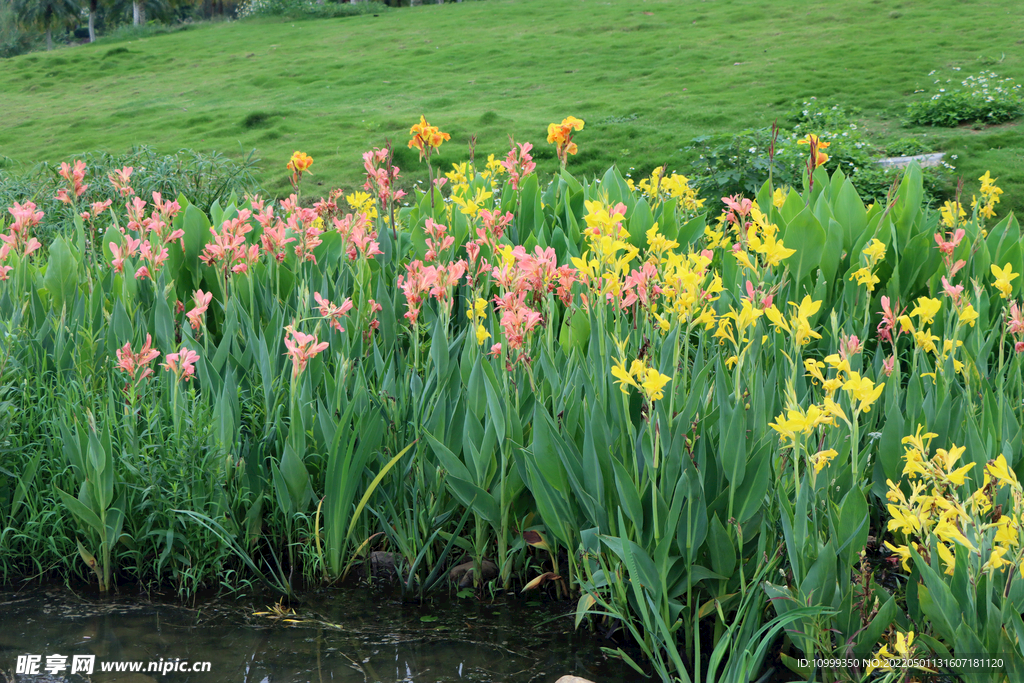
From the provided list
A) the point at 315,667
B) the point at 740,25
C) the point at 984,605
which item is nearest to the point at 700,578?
the point at 984,605

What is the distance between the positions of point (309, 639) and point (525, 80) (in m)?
15.9

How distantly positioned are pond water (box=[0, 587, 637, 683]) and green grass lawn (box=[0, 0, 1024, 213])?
24.3 feet

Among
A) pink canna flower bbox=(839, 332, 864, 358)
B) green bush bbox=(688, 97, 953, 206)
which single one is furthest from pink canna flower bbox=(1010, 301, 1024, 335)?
green bush bbox=(688, 97, 953, 206)

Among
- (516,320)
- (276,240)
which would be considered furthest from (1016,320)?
(276,240)

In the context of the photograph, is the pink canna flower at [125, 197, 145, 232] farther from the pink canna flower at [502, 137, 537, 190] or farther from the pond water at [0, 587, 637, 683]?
the pink canna flower at [502, 137, 537, 190]

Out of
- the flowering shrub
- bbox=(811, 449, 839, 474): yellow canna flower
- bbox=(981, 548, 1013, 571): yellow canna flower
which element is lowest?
bbox=(981, 548, 1013, 571): yellow canna flower

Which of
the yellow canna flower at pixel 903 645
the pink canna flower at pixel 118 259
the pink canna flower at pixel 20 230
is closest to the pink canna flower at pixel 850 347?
the yellow canna flower at pixel 903 645

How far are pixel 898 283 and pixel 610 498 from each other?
1.81 metres

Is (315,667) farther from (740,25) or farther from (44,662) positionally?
(740,25)

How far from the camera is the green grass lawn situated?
36.1 feet

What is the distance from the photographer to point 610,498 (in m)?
1.80

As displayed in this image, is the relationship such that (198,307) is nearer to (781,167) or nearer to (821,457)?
(821,457)

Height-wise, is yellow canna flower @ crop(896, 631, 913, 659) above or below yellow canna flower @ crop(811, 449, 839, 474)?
below

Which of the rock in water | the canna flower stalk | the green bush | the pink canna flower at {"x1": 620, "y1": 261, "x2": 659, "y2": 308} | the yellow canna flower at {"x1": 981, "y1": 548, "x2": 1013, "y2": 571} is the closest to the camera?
the yellow canna flower at {"x1": 981, "y1": 548, "x2": 1013, "y2": 571}
